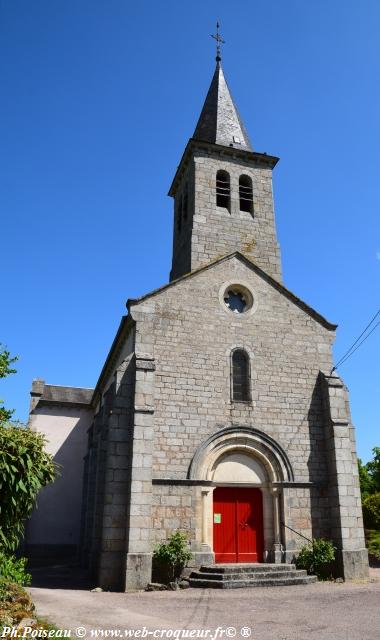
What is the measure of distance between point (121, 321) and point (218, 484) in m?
5.95

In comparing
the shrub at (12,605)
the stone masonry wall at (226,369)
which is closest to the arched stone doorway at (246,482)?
the stone masonry wall at (226,369)

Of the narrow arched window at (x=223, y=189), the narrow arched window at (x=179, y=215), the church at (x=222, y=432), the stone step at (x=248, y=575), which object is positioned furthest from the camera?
the narrow arched window at (x=179, y=215)

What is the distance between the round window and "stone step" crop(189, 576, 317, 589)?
26.1 feet

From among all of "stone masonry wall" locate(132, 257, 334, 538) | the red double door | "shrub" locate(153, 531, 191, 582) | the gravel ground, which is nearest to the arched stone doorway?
the red double door

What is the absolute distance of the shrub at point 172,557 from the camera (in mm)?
12432

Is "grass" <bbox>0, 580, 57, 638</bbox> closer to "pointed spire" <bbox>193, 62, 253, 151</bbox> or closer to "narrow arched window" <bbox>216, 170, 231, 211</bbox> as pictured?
"narrow arched window" <bbox>216, 170, 231, 211</bbox>

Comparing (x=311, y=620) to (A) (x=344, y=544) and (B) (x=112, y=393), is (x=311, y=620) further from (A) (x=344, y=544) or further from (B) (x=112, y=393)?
(B) (x=112, y=393)

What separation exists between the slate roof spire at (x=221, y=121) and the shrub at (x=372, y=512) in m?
15.2

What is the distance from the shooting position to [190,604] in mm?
10070

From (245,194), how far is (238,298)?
6003 millimetres

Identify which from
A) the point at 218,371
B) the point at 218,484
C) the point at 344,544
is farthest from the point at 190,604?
the point at 218,371

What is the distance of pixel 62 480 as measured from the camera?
24234 mm

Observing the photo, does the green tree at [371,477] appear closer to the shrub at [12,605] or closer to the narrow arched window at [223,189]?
the narrow arched window at [223,189]

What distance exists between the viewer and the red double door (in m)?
14.0
